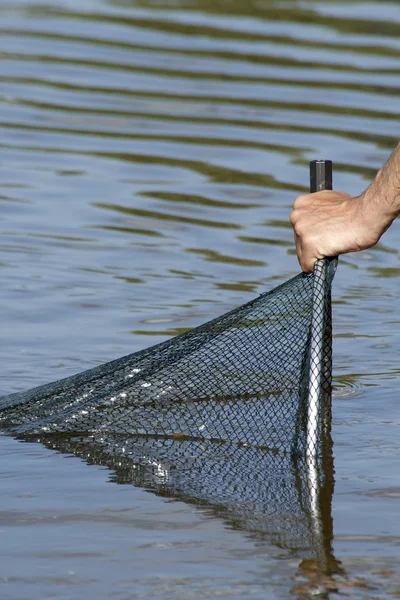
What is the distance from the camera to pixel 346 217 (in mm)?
4305

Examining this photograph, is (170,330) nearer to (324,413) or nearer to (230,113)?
(324,413)

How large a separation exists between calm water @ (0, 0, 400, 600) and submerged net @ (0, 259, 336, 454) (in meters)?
0.21

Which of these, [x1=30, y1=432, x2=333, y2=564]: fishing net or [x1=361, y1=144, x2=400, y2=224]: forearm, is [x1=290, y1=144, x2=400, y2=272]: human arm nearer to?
[x1=361, y1=144, x2=400, y2=224]: forearm

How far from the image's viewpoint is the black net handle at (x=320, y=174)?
15.2 ft

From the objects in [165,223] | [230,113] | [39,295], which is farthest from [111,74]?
[39,295]

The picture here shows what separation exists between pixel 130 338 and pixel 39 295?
1.01 metres

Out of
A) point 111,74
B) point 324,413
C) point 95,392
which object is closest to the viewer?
point 95,392

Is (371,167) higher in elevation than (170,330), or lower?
higher

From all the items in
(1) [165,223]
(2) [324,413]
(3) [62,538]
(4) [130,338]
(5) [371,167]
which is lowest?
(3) [62,538]

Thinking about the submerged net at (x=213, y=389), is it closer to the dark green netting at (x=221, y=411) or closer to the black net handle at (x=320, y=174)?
the dark green netting at (x=221, y=411)

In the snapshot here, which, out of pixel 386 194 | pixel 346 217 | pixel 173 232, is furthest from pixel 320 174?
pixel 173 232

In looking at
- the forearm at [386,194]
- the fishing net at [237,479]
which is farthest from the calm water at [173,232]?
the forearm at [386,194]

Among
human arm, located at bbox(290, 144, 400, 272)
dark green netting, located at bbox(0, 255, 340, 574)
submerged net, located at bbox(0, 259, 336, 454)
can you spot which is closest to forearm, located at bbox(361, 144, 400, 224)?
human arm, located at bbox(290, 144, 400, 272)

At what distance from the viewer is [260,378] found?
493 centimetres
